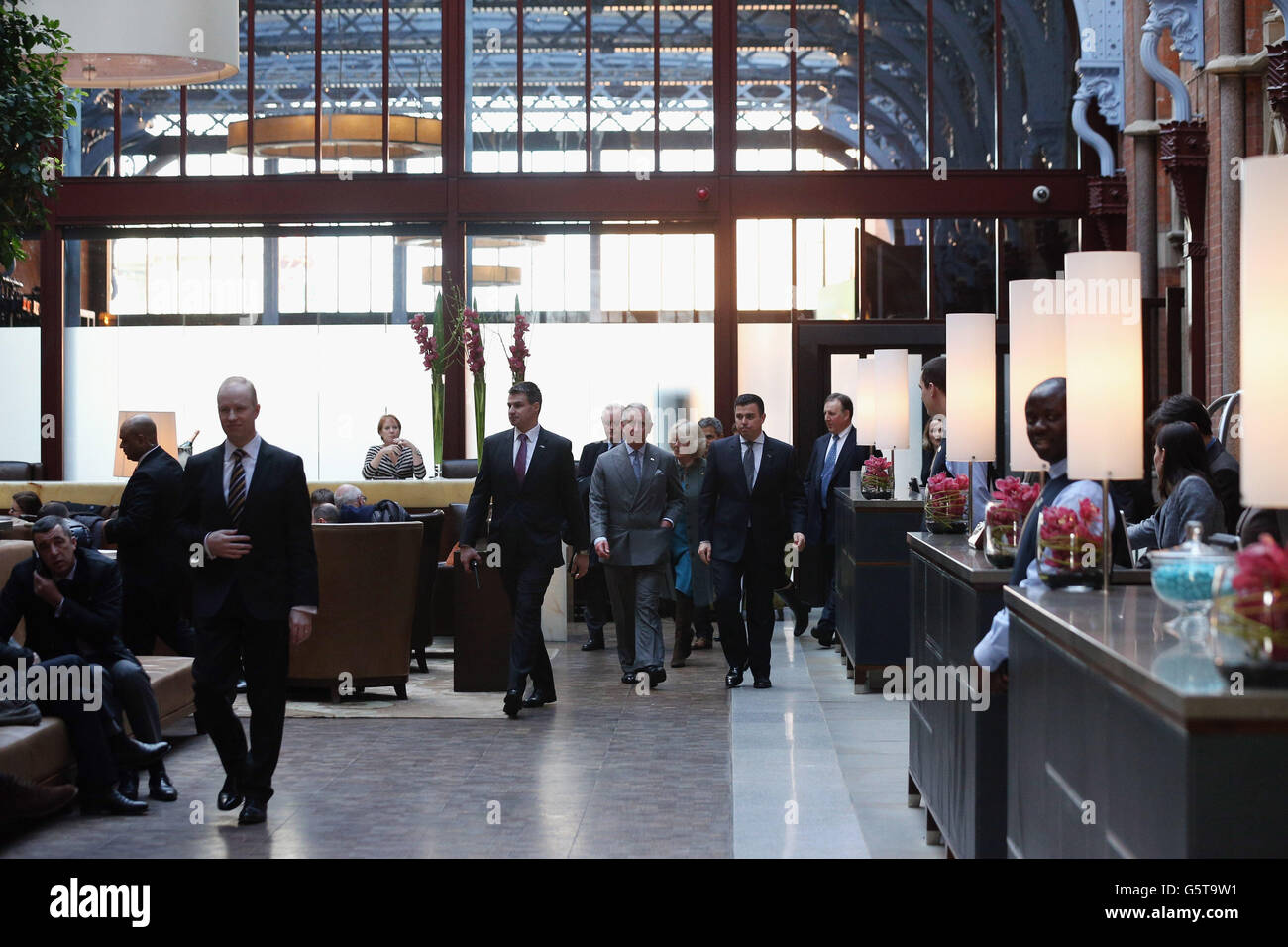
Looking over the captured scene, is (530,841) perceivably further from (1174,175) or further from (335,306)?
(335,306)

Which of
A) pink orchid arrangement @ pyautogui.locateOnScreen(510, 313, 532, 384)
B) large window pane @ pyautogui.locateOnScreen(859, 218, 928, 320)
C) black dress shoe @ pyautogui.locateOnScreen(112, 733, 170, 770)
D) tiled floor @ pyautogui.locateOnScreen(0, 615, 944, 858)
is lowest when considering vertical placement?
tiled floor @ pyautogui.locateOnScreen(0, 615, 944, 858)

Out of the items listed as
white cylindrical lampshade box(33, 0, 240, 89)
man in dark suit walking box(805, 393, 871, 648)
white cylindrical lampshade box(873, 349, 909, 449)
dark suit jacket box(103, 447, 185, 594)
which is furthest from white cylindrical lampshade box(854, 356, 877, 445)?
white cylindrical lampshade box(33, 0, 240, 89)

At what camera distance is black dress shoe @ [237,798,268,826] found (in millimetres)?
6000

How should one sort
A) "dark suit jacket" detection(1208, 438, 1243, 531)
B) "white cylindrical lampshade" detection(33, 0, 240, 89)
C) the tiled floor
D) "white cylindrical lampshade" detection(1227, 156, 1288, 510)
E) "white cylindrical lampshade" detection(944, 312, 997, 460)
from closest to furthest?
"white cylindrical lampshade" detection(1227, 156, 1288, 510) < the tiled floor < "white cylindrical lampshade" detection(944, 312, 997, 460) < "dark suit jacket" detection(1208, 438, 1243, 531) < "white cylindrical lampshade" detection(33, 0, 240, 89)

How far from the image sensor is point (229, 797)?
6.20 metres

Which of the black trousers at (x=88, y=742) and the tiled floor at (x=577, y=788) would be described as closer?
the tiled floor at (x=577, y=788)

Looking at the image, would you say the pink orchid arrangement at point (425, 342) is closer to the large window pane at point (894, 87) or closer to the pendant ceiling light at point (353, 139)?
the pendant ceiling light at point (353, 139)

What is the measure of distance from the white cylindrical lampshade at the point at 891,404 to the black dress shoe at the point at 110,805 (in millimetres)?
5182

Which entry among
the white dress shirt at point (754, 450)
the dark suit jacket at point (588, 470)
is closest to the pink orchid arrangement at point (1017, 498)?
the white dress shirt at point (754, 450)

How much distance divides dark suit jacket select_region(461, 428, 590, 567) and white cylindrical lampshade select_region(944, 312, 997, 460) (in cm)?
273

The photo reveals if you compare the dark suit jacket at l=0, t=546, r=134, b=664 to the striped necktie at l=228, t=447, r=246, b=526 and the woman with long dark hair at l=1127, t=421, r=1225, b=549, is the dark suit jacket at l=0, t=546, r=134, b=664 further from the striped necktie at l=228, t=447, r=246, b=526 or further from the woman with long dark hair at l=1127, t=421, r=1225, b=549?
the woman with long dark hair at l=1127, t=421, r=1225, b=549

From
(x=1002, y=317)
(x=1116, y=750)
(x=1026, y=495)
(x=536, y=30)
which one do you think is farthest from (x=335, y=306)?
(x=1116, y=750)

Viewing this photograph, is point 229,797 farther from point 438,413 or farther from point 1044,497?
point 438,413

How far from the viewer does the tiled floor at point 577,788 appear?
5676 mm
